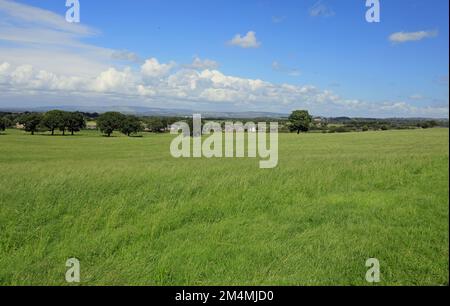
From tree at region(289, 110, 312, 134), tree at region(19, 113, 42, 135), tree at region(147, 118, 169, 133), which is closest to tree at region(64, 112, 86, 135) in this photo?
tree at region(19, 113, 42, 135)

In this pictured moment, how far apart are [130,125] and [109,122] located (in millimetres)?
2718

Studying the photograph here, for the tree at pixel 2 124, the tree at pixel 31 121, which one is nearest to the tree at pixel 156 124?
the tree at pixel 31 121

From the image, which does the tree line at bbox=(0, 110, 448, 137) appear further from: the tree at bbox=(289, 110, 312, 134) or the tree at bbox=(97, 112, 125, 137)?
the tree at bbox=(289, 110, 312, 134)

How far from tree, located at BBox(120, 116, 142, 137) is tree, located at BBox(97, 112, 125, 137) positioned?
480 mm

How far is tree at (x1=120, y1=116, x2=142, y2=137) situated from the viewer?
1628 inches

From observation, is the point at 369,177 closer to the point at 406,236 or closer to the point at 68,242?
the point at 406,236

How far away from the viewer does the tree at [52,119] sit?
103ft

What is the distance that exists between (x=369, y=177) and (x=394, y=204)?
3286 millimetres

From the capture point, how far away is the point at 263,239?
9.46 meters

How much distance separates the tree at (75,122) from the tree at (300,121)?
4770 cm

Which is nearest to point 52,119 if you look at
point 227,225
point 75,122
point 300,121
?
point 75,122

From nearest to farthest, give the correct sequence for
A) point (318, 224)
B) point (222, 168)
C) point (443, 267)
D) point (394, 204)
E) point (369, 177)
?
point (443, 267)
point (318, 224)
point (394, 204)
point (369, 177)
point (222, 168)

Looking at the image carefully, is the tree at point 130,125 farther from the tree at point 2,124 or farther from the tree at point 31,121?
the tree at point 2,124

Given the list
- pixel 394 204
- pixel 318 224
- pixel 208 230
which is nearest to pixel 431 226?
pixel 394 204
